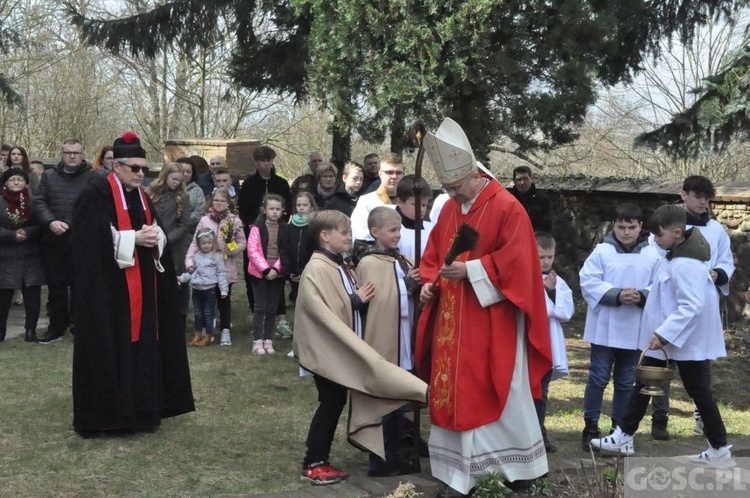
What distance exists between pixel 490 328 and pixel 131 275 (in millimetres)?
2687

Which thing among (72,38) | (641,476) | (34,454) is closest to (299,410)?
(34,454)

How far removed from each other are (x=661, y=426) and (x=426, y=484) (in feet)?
7.56

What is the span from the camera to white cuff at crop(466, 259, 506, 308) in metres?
5.16

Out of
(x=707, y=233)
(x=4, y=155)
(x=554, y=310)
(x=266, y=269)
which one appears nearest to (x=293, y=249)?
(x=266, y=269)

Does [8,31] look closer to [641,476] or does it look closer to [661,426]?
[661,426]

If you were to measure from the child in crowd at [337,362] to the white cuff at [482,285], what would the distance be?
599 mm

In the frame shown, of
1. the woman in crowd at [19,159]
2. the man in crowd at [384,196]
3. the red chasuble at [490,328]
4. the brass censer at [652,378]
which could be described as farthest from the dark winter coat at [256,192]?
the brass censer at [652,378]

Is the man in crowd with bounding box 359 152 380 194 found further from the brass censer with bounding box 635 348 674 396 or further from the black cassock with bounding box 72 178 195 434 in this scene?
the brass censer with bounding box 635 348 674 396

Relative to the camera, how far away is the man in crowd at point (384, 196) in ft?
23.2

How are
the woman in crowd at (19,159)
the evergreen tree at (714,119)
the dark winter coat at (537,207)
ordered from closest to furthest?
the evergreen tree at (714,119) → the dark winter coat at (537,207) → the woman in crowd at (19,159)

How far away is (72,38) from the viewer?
88.1ft

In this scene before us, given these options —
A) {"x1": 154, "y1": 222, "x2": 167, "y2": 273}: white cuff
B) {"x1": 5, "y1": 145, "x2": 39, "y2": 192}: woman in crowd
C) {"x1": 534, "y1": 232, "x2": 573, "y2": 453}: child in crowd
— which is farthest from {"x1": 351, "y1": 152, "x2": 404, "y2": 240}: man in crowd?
{"x1": 5, "y1": 145, "x2": 39, "y2": 192}: woman in crowd

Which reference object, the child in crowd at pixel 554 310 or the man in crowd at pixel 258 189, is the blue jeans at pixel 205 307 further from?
the child in crowd at pixel 554 310

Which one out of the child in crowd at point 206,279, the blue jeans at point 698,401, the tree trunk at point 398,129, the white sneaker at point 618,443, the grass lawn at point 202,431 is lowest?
the grass lawn at point 202,431
